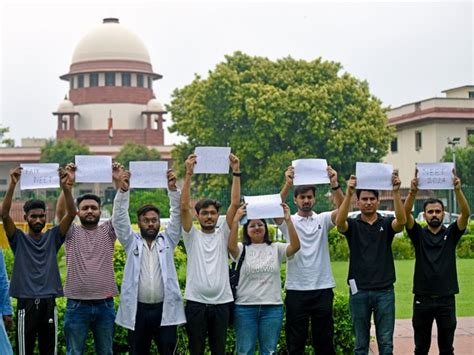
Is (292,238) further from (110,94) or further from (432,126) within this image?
(110,94)

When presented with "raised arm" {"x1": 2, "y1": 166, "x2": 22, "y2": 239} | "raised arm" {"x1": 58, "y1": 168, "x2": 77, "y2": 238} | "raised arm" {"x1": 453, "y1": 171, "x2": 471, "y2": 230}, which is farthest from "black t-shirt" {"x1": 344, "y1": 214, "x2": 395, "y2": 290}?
"raised arm" {"x1": 2, "y1": 166, "x2": 22, "y2": 239}

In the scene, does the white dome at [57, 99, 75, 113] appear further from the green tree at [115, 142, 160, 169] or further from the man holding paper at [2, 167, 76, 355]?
the man holding paper at [2, 167, 76, 355]

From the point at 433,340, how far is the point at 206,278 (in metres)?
3.22

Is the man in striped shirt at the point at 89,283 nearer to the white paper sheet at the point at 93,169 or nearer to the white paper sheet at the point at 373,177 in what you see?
the white paper sheet at the point at 93,169

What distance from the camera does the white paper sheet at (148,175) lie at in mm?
6504

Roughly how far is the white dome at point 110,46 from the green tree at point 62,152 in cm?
1031

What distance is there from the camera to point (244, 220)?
6.46 meters

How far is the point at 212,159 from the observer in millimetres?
6582

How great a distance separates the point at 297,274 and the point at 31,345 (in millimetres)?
1990

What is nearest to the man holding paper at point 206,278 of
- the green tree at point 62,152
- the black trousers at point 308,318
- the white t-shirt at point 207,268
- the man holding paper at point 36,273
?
the white t-shirt at point 207,268

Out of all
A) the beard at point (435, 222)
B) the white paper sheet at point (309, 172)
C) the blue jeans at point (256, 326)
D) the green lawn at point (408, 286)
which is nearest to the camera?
the blue jeans at point (256, 326)

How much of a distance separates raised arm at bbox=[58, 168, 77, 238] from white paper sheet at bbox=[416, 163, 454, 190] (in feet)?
8.54

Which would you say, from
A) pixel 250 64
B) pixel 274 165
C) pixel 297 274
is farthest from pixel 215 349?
pixel 250 64

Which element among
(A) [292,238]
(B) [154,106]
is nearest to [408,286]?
(A) [292,238]
